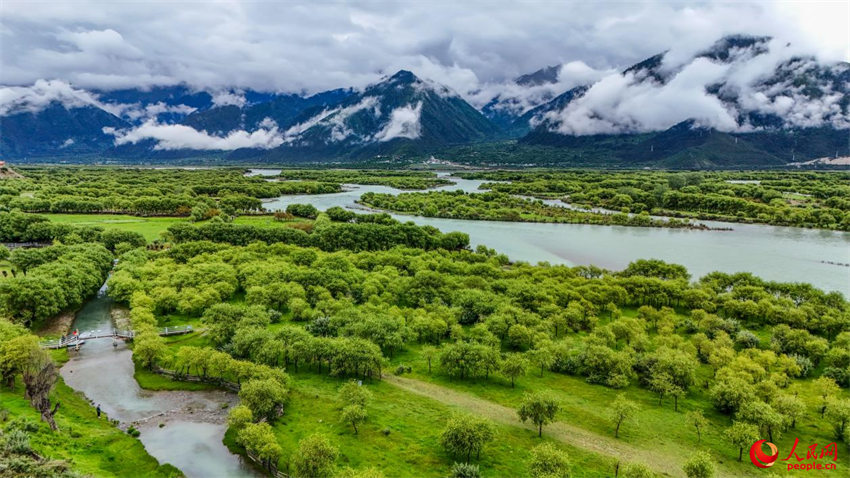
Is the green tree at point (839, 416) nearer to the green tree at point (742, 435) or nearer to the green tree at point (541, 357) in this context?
the green tree at point (742, 435)

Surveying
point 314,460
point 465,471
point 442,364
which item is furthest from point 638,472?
point 442,364

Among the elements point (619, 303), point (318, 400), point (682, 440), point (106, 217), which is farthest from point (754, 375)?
point (106, 217)

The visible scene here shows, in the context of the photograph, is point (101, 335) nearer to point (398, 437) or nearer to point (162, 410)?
point (162, 410)

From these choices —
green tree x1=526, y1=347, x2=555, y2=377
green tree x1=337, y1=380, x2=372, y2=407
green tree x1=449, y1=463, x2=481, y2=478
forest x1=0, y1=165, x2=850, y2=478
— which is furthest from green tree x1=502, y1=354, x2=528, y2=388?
green tree x1=337, y1=380, x2=372, y2=407

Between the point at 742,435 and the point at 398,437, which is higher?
the point at 742,435

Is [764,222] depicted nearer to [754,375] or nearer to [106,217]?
[754,375]

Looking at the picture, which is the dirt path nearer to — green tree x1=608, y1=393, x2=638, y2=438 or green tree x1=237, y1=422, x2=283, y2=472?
green tree x1=608, y1=393, x2=638, y2=438
